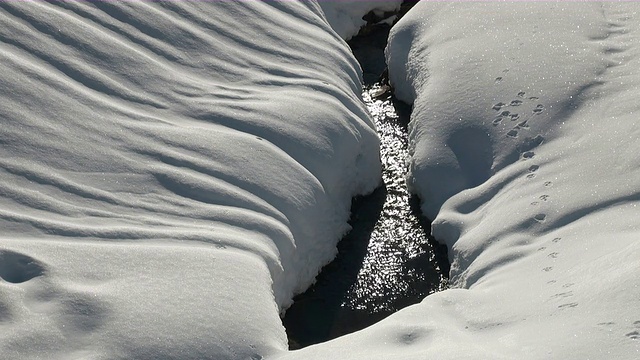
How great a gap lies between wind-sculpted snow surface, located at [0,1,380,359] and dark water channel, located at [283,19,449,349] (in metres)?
0.16

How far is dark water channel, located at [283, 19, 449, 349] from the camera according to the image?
23.4 feet

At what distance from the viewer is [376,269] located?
7.65 metres

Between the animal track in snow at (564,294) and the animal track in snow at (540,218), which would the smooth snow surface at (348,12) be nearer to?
the animal track in snow at (540,218)

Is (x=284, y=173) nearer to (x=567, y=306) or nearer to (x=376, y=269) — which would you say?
(x=376, y=269)

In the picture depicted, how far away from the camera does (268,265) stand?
679 cm

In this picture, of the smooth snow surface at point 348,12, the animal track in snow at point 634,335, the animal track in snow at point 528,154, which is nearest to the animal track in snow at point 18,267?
the animal track in snow at point 634,335

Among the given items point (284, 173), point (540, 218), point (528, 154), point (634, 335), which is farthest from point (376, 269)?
point (634, 335)

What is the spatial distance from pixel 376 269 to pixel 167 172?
190cm

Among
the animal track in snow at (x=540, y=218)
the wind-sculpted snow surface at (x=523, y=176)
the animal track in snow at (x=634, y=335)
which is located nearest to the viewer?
the animal track in snow at (x=634, y=335)

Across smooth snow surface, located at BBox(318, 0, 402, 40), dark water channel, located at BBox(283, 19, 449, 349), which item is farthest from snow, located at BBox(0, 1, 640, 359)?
smooth snow surface, located at BBox(318, 0, 402, 40)

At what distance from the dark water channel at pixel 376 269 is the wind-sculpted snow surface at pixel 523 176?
0.24 meters

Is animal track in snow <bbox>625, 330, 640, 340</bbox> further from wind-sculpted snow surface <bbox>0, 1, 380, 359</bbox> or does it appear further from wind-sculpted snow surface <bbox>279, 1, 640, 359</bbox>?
wind-sculpted snow surface <bbox>0, 1, 380, 359</bbox>

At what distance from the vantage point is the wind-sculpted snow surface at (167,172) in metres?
5.82

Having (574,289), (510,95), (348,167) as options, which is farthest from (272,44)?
(574,289)
